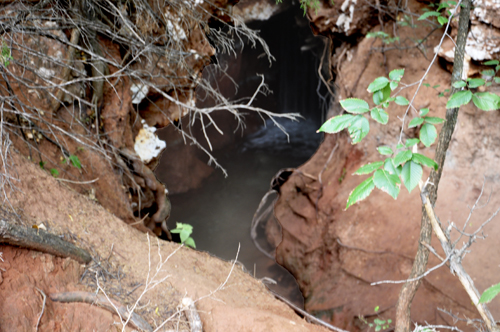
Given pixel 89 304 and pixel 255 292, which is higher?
pixel 89 304

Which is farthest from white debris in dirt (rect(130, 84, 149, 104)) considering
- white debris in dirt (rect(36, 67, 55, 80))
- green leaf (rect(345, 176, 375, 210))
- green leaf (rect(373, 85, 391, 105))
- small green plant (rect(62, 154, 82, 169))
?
green leaf (rect(345, 176, 375, 210))

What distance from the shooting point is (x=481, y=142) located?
4398 millimetres

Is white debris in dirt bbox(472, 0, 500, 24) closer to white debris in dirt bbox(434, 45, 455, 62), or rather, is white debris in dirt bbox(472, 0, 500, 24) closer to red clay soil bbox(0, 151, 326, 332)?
white debris in dirt bbox(434, 45, 455, 62)

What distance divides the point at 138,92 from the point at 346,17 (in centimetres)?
326

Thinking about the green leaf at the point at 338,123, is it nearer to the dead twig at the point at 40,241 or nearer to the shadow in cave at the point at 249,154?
the dead twig at the point at 40,241

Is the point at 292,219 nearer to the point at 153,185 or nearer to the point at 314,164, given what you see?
the point at 314,164

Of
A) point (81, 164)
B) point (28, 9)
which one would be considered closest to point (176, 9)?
point (28, 9)

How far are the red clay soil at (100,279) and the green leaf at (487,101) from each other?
1579 millimetres

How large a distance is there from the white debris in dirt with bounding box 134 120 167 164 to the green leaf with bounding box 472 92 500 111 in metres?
3.92

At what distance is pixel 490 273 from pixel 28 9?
5295 millimetres

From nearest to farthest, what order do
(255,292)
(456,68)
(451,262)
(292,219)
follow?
1. (451,262)
2. (456,68)
3. (255,292)
4. (292,219)

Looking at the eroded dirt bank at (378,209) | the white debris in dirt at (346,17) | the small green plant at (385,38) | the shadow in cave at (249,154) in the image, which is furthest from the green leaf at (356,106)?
the shadow in cave at (249,154)

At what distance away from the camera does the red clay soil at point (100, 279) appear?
190 centimetres

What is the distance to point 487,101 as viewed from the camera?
155 centimetres
